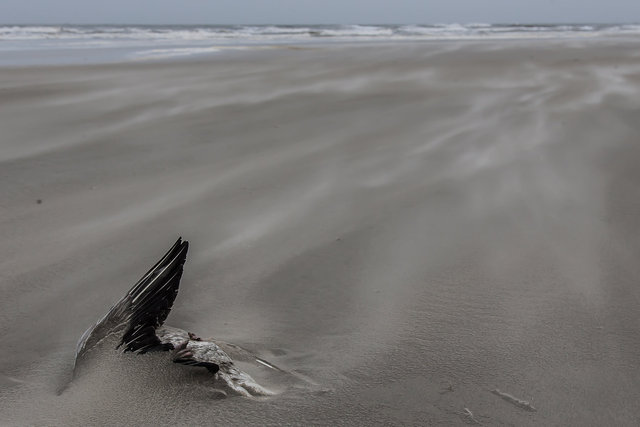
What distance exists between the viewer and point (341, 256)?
117 inches

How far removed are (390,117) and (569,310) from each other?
3.76 meters

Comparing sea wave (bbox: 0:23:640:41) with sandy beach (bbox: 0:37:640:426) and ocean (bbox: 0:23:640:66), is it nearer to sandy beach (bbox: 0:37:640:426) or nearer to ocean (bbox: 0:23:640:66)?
ocean (bbox: 0:23:640:66)

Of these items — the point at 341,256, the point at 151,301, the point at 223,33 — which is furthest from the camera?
the point at 223,33

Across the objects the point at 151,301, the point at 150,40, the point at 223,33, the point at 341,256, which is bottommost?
the point at 341,256

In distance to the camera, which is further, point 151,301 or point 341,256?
point 341,256

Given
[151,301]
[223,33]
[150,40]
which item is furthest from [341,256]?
[223,33]

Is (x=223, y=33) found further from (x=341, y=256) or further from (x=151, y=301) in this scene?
(x=151, y=301)

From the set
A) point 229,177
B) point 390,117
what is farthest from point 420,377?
point 390,117

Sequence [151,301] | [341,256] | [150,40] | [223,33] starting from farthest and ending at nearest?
[223,33] → [150,40] → [341,256] → [151,301]

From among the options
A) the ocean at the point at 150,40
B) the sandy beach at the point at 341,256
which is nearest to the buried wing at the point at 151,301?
the sandy beach at the point at 341,256

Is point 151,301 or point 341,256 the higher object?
point 151,301

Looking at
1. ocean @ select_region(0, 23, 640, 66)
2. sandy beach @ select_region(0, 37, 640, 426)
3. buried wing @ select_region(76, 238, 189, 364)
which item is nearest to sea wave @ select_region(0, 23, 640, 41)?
ocean @ select_region(0, 23, 640, 66)

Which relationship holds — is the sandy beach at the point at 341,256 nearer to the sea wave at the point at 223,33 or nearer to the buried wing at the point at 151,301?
the buried wing at the point at 151,301

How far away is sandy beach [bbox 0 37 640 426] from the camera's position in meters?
1.90
